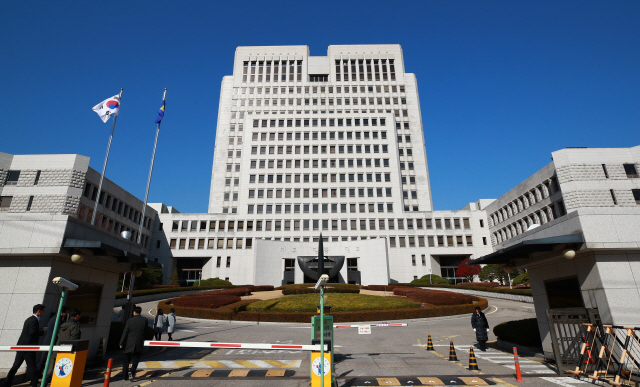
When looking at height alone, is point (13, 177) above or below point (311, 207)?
below

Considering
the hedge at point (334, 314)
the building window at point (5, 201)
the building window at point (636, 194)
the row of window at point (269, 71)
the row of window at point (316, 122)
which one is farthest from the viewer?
the row of window at point (269, 71)

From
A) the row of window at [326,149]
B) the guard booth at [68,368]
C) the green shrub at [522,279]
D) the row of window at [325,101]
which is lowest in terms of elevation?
the guard booth at [68,368]

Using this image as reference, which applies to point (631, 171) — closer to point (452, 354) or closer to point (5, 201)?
point (452, 354)

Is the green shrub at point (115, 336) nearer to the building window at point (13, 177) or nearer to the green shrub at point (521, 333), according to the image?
the green shrub at point (521, 333)

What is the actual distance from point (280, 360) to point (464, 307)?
65.0 feet

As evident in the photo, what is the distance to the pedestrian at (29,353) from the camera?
860 centimetres

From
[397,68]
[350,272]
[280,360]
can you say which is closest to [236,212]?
[350,272]

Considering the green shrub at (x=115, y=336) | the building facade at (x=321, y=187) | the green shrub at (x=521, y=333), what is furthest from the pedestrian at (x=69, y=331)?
the building facade at (x=321, y=187)

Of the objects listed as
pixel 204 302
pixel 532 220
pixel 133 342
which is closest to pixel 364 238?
pixel 532 220

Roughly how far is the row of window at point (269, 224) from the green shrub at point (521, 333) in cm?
4960

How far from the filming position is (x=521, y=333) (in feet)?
47.8

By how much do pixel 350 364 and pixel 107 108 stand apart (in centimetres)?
2554

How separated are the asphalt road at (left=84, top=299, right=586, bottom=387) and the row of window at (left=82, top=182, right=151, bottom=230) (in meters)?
36.7

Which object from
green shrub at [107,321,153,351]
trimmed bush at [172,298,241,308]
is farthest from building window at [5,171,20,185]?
green shrub at [107,321,153,351]
